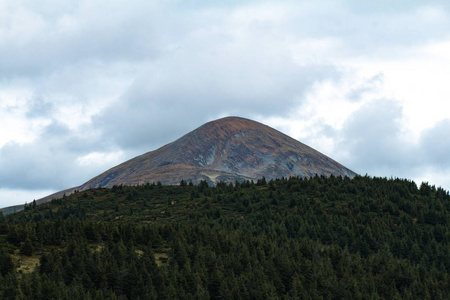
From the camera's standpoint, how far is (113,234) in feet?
500

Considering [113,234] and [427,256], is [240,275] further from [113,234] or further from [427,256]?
[427,256]

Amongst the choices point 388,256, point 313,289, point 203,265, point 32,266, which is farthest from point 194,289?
point 388,256

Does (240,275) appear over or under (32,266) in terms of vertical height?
under

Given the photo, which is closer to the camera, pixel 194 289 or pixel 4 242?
pixel 194 289

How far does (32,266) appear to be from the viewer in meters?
124

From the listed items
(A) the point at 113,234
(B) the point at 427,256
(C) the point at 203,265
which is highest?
(A) the point at 113,234

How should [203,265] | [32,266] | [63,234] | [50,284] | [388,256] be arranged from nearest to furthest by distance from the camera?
[50,284], [32,266], [203,265], [63,234], [388,256]

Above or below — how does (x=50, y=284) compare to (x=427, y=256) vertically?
above

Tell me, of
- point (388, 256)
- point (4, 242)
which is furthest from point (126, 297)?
point (388, 256)

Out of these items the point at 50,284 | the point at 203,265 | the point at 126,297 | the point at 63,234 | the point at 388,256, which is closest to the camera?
the point at 50,284

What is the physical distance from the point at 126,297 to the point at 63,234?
39.1 m

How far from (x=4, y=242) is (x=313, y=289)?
7095 centimetres

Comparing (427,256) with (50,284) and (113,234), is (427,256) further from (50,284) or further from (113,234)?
(50,284)

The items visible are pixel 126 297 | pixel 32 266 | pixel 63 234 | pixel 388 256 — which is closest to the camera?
pixel 126 297
